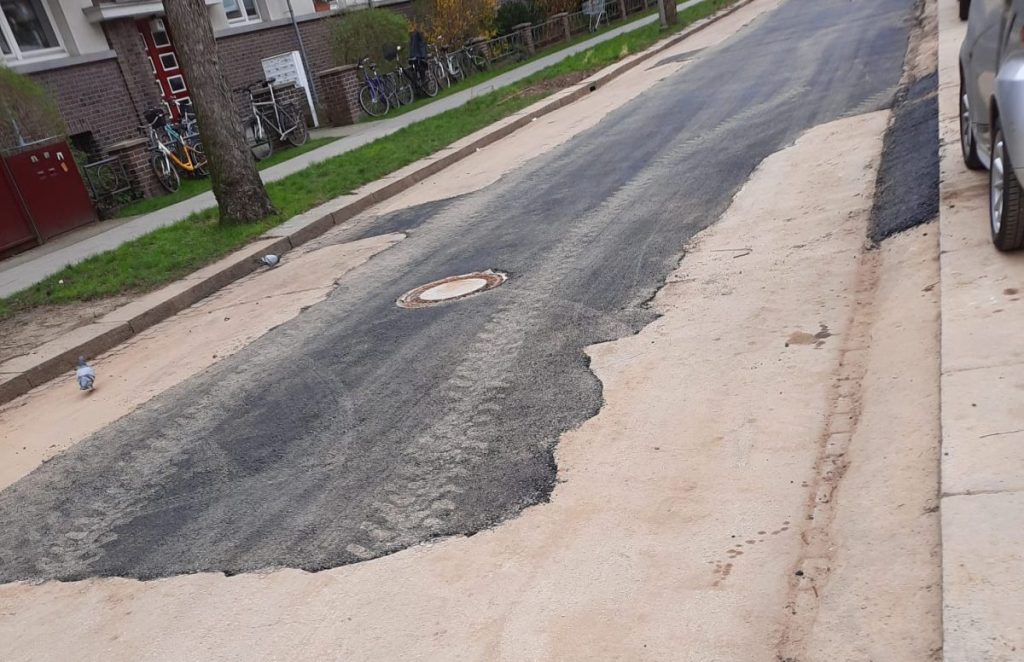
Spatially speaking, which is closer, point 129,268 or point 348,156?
point 129,268

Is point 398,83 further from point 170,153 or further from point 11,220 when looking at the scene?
point 11,220

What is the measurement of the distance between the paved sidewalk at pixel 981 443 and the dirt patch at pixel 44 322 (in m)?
7.52

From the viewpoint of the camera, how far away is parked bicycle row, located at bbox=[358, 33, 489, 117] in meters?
21.9

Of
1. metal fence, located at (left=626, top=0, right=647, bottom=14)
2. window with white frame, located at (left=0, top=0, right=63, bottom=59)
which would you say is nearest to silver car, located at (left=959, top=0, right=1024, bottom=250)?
window with white frame, located at (left=0, top=0, right=63, bottom=59)

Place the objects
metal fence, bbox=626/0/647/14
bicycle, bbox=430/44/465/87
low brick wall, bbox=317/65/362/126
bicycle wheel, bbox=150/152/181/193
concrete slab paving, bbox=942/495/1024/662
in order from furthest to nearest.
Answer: metal fence, bbox=626/0/647/14, bicycle, bbox=430/44/465/87, low brick wall, bbox=317/65/362/126, bicycle wheel, bbox=150/152/181/193, concrete slab paving, bbox=942/495/1024/662

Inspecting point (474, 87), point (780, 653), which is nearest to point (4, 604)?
point (780, 653)

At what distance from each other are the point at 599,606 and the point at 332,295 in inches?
214

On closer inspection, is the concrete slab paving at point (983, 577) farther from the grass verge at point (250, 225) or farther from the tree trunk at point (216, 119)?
the tree trunk at point (216, 119)

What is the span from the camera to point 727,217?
7570mm

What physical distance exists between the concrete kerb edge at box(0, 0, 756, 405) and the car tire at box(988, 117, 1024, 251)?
713 centimetres

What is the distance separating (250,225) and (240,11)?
13385 mm

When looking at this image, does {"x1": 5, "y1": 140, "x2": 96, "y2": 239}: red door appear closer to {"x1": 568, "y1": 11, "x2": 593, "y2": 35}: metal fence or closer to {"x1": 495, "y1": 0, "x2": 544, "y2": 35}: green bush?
{"x1": 495, "y1": 0, "x2": 544, "y2": 35}: green bush

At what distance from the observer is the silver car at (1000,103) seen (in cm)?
457

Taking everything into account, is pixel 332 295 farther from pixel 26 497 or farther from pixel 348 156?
pixel 348 156
